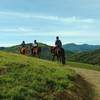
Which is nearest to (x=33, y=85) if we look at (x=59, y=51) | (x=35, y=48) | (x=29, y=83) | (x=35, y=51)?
(x=29, y=83)

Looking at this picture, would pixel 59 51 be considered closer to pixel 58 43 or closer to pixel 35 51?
pixel 58 43

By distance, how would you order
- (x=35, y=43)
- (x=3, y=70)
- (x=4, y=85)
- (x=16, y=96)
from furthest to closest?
(x=35, y=43) < (x=3, y=70) < (x=4, y=85) < (x=16, y=96)

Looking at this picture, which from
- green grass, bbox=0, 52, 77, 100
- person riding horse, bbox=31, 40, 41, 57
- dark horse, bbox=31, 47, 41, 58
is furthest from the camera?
dark horse, bbox=31, 47, 41, 58

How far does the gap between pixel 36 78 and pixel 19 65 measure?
159 inches

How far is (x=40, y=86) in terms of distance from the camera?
22.7 meters

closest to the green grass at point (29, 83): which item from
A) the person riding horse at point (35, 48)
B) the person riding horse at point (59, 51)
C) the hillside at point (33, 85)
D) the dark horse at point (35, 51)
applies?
the hillside at point (33, 85)

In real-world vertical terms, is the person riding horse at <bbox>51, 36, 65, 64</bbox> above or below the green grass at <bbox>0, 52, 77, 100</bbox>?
above

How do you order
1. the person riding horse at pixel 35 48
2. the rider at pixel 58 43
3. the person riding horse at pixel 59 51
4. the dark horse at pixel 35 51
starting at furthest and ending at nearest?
1. the dark horse at pixel 35 51
2. the person riding horse at pixel 35 48
3. the person riding horse at pixel 59 51
4. the rider at pixel 58 43

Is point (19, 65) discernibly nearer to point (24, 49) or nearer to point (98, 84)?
point (98, 84)

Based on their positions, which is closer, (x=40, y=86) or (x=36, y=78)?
(x=40, y=86)

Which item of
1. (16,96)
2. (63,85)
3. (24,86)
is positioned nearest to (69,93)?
(63,85)

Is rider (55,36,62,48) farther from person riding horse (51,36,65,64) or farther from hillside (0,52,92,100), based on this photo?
hillside (0,52,92,100)

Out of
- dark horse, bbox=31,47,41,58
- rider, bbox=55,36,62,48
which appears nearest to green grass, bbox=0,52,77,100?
rider, bbox=55,36,62,48

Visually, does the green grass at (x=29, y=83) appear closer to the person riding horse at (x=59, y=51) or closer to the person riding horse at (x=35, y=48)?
the person riding horse at (x=59, y=51)
